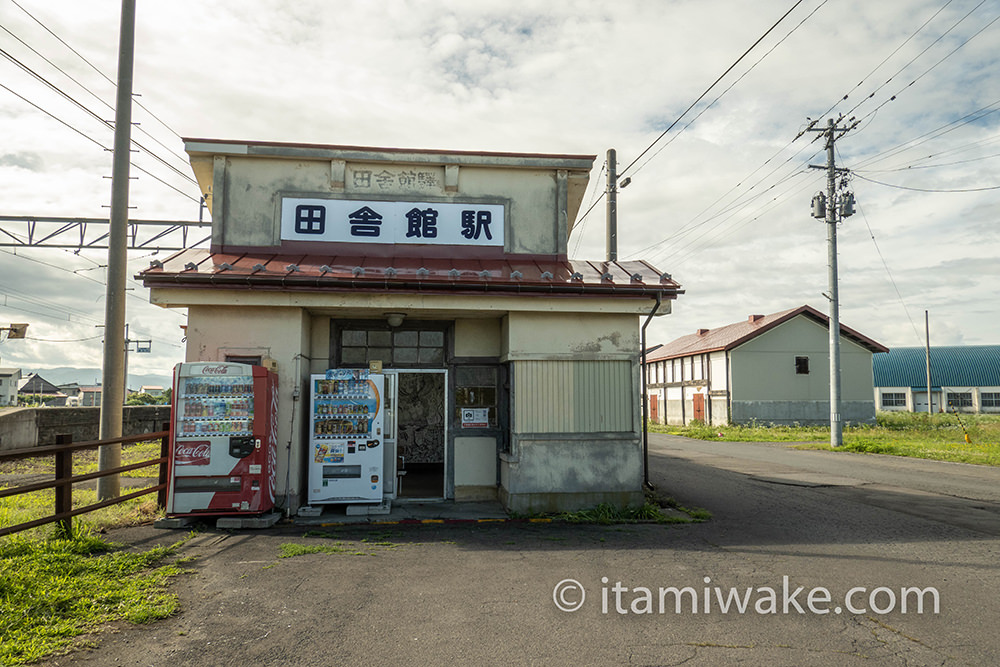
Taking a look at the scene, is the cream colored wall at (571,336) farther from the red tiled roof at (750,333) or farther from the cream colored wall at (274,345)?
the red tiled roof at (750,333)

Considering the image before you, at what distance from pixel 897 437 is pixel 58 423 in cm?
3058

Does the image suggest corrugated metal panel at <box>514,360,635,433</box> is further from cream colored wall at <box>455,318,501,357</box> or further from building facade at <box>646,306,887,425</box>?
building facade at <box>646,306,887,425</box>

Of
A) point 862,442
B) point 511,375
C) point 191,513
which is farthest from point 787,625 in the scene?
point 862,442

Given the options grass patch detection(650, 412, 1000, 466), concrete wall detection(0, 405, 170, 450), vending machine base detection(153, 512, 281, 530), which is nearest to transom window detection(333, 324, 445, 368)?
vending machine base detection(153, 512, 281, 530)

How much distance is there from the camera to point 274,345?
942 centimetres

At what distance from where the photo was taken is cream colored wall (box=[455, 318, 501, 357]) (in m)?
10.7

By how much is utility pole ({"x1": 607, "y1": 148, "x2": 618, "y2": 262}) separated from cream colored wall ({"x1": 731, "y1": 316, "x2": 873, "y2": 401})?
1774 centimetres

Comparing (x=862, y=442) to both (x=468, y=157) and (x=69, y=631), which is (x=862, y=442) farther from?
(x=69, y=631)

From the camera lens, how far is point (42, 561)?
6145 millimetres

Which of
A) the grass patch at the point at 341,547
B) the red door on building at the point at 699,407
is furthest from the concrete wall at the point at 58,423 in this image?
the red door on building at the point at 699,407

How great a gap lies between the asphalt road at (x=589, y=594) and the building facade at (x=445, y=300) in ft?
4.82

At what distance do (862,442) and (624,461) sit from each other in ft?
53.5

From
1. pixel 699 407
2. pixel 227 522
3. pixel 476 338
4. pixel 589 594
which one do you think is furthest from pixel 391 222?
pixel 699 407

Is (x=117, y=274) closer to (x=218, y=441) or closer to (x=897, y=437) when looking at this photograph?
(x=218, y=441)
